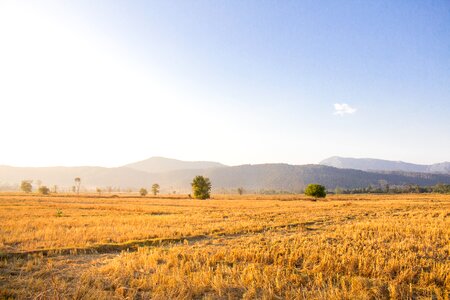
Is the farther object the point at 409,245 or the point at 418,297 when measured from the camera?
the point at 409,245

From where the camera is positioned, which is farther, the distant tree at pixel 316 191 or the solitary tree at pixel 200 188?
the solitary tree at pixel 200 188

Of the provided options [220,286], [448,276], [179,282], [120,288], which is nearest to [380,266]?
[448,276]

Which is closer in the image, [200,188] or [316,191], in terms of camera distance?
[316,191]

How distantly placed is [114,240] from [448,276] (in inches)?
709

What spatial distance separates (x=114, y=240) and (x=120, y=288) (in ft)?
35.6

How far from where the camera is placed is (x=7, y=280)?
377 inches

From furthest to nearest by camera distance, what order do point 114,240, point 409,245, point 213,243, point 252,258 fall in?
1. point 114,240
2. point 213,243
3. point 409,245
4. point 252,258

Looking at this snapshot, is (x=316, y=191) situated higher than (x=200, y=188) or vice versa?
(x=200, y=188)

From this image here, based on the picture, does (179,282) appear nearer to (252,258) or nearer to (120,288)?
(120,288)

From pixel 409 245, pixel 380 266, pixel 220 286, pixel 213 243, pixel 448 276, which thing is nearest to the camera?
pixel 220 286

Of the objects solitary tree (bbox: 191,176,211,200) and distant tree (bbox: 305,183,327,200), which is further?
solitary tree (bbox: 191,176,211,200)

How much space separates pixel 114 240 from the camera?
18.2 m

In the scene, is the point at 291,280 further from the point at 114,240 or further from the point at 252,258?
the point at 114,240

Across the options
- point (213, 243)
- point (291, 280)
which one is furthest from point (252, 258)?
point (213, 243)
